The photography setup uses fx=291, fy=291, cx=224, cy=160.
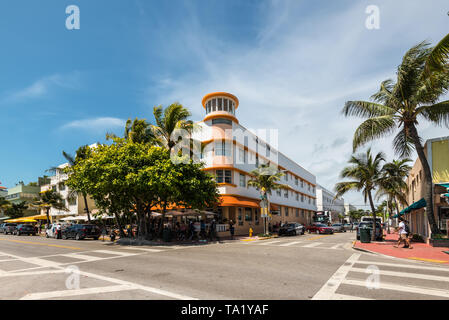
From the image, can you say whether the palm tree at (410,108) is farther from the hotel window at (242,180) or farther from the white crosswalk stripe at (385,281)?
the hotel window at (242,180)

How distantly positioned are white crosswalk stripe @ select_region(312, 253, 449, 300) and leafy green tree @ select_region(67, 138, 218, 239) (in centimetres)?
1292

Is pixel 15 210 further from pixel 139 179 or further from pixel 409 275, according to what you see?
pixel 409 275

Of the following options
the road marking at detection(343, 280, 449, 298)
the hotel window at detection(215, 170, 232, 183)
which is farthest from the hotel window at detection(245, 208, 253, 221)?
the road marking at detection(343, 280, 449, 298)

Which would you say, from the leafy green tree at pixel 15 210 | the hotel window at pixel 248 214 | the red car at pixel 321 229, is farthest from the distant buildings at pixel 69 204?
the red car at pixel 321 229

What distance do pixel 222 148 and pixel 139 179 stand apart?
524 inches

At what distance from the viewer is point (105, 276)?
28.2 feet

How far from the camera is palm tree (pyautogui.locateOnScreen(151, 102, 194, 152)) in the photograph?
24.2m

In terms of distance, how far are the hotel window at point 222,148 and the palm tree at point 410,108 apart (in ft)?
49.1

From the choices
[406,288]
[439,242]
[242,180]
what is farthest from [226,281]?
[242,180]

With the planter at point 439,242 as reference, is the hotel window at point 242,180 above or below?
above

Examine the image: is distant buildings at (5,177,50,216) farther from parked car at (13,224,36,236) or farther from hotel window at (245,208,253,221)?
hotel window at (245,208,253,221)

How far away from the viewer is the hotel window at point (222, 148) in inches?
1204

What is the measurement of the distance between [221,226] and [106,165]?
41.6 ft
